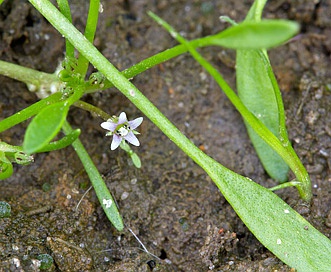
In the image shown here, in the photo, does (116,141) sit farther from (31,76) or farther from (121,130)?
(31,76)

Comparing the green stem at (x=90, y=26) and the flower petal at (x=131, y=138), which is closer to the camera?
the green stem at (x=90, y=26)

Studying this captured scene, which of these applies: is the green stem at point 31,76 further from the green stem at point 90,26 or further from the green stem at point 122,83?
the green stem at point 122,83

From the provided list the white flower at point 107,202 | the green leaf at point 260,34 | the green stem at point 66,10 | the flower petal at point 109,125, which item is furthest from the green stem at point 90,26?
the green leaf at point 260,34

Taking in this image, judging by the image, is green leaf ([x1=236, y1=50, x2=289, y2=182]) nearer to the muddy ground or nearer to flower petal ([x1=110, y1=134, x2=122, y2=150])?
the muddy ground

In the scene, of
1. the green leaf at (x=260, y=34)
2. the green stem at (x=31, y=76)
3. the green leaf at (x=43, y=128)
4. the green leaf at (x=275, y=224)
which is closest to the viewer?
the green leaf at (x=260, y=34)

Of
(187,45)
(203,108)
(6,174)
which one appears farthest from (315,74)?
A: (6,174)

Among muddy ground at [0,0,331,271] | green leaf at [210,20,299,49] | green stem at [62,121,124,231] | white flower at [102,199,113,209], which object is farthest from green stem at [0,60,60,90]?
green leaf at [210,20,299,49]
